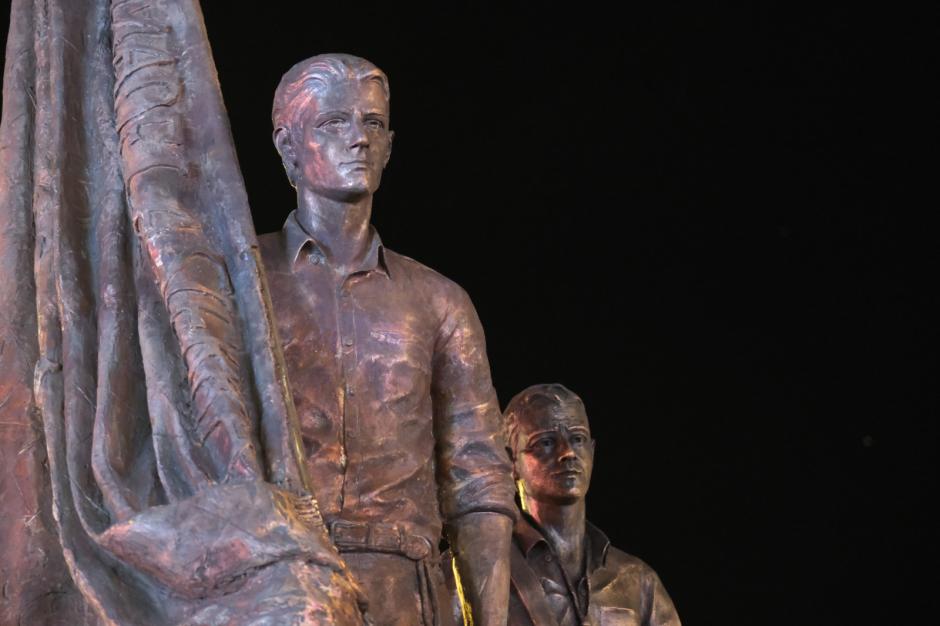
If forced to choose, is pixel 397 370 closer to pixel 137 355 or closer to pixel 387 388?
pixel 387 388

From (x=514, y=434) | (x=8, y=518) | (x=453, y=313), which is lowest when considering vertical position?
(x=514, y=434)

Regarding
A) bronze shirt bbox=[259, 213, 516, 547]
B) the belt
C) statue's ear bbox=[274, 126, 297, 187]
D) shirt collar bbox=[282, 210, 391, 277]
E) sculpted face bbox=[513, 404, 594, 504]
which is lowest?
sculpted face bbox=[513, 404, 594, 504]

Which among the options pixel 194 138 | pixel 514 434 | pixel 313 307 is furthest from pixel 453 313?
pixel 514 434

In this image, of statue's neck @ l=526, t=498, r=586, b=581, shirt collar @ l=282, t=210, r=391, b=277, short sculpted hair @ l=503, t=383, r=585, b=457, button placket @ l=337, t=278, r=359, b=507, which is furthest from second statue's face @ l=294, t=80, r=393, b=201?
statue's neck @ l=526, t=498, r=586, b=581

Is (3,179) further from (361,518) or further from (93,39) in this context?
(361,518)

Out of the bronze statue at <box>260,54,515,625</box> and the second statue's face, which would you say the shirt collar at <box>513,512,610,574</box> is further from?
the second statue's face

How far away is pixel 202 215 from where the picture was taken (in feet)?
18.1

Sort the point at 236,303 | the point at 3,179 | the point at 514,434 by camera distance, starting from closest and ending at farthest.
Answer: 1. the point at 236,303
2. the point at 3,179
3. the point at 514,434

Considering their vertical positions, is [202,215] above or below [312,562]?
above

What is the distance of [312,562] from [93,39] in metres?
1.75

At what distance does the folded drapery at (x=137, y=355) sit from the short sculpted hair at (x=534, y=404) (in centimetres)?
251

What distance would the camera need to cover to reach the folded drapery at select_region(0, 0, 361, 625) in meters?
4.88

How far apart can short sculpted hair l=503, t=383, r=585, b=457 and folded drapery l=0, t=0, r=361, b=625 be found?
2.51 metres

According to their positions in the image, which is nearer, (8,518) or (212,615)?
(212,615)
